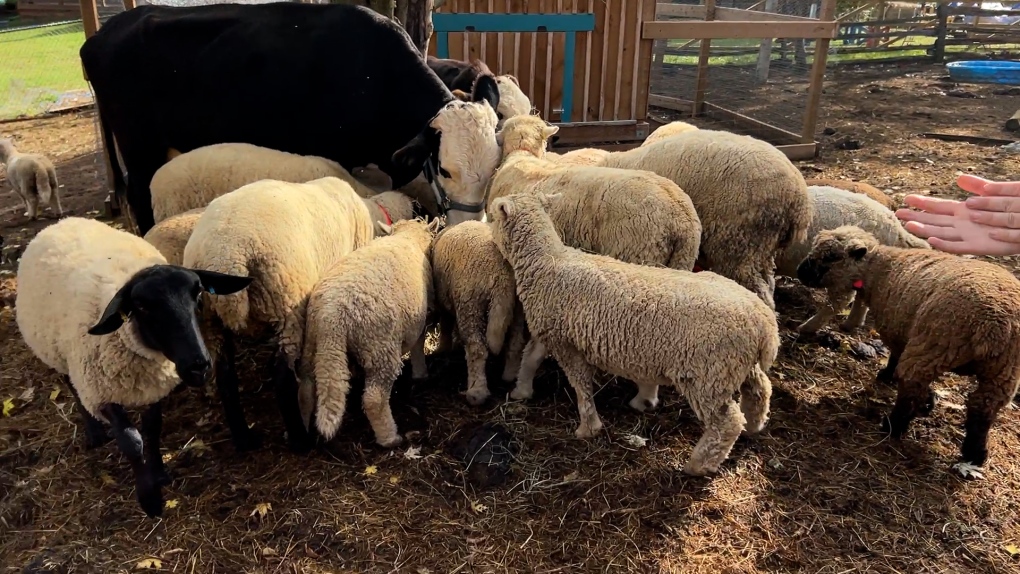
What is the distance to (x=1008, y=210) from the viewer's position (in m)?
3.45

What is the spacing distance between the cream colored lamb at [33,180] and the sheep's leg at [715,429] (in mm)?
7602

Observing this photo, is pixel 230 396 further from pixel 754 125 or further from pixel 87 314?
pixel 754 125

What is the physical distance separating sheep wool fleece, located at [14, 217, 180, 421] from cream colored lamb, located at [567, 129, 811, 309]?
3.34 m

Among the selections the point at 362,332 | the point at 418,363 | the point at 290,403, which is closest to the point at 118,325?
the point at 290,403

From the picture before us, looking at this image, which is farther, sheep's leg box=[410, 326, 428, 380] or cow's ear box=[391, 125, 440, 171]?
cow's ear box=[391, 125, 440, 171]

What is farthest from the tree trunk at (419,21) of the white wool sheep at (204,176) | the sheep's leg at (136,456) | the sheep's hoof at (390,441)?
the sheep's leg at (136,456)

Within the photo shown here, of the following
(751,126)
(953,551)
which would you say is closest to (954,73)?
(751,126)

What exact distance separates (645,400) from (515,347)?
2.97 feet

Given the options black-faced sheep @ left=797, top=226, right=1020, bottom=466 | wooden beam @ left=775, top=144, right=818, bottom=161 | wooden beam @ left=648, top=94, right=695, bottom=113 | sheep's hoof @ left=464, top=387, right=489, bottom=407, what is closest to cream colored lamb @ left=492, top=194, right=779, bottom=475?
sheep's hoof @ left=464, top=387, right=489, bottom=407

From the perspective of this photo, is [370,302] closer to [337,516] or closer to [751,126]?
[337,516]

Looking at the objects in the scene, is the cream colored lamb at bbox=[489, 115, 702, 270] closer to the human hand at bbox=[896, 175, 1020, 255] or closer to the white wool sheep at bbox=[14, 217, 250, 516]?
the human hand at bbox=[896, 175, 1020, 255]

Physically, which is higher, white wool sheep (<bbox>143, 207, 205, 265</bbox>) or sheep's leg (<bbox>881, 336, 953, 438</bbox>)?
white wool sheep (<bbox>143, 207, 205, 265</bbox>)

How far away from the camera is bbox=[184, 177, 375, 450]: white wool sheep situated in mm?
3572

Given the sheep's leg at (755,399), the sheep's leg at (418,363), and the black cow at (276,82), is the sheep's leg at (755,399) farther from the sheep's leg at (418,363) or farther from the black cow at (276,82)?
the black cow at (276,82)
